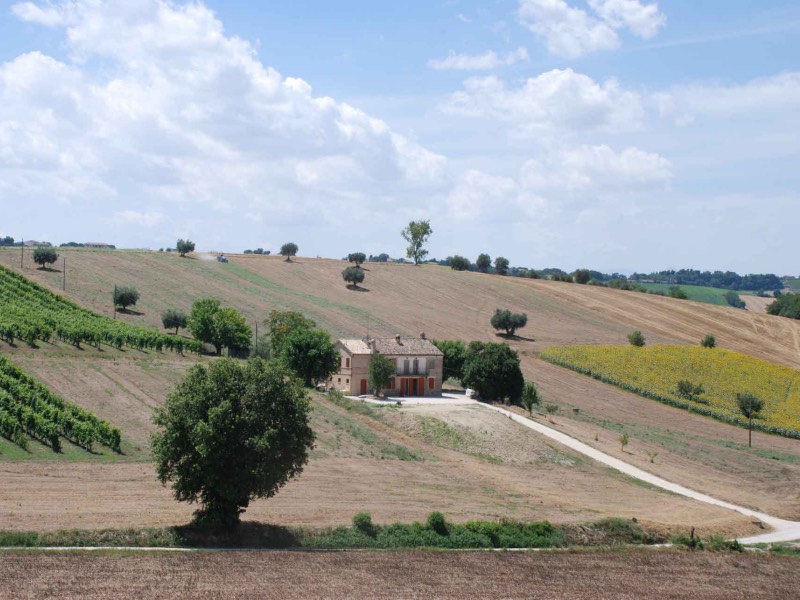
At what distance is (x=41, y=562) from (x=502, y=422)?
46.9m

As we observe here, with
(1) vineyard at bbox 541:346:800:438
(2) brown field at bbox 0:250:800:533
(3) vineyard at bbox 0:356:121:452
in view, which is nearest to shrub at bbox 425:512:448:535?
(2) brown field at bbox 0:250:800:533

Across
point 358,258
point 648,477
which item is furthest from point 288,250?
point 648,477

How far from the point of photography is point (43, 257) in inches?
4631

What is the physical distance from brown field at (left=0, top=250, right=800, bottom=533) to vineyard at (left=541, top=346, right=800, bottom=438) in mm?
2393

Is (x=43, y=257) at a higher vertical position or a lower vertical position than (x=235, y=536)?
higher

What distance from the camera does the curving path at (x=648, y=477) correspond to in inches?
2052

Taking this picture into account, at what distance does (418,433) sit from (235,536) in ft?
104

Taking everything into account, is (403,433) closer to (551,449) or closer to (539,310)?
(551,449)

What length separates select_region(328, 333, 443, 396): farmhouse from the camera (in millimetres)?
87625

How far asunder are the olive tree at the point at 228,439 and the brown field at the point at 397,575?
126 inches

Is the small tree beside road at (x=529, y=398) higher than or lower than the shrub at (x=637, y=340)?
lower

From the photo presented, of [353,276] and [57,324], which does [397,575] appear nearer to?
[57,324]

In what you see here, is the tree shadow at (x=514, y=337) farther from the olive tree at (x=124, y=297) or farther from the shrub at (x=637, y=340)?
the olive tree at (x=124, y=297)

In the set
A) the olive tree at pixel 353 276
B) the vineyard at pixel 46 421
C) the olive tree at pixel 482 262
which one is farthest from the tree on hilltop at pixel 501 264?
the vineyard at pixel 46 421
